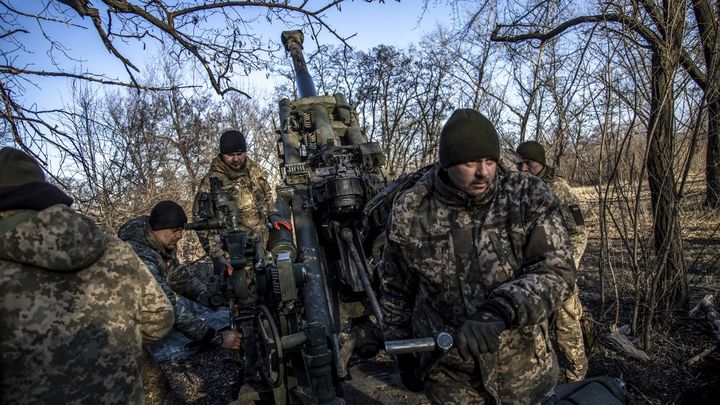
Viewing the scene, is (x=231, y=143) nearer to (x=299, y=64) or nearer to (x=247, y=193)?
(x=247, y=193)

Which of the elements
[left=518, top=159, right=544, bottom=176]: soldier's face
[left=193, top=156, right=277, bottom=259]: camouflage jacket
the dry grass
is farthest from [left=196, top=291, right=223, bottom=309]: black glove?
the dry grass

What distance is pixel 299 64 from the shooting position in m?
8.61

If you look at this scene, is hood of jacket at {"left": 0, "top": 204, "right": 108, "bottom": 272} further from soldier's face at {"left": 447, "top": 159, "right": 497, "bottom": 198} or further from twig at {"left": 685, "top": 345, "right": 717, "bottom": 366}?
twig at {"left": 685, "top": 345, "right": 717, "bottom": 366}

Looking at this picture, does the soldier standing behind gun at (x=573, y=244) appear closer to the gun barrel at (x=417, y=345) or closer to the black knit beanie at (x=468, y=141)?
the black knit beanie at (x=468, y=141)

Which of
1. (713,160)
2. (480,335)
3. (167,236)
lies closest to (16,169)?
(167,236)

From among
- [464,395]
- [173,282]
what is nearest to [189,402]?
[173,282]

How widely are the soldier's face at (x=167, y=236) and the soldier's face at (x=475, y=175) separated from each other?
8.89ft

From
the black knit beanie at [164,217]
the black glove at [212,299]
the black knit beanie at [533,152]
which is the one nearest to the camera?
the black knit beanie at [164,217]

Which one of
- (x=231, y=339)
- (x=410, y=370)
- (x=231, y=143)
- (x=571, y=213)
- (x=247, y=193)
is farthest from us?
(x=247, y=193)

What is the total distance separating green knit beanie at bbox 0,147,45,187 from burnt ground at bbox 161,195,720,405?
2759 millimetres

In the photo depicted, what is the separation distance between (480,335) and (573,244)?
3169 mm

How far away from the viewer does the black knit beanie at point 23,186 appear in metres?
2.27

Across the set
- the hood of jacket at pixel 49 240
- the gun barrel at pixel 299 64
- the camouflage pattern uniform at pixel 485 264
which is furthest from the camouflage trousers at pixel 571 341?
the gun barrel at pixel 299 64

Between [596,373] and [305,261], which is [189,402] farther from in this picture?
[596,373]
